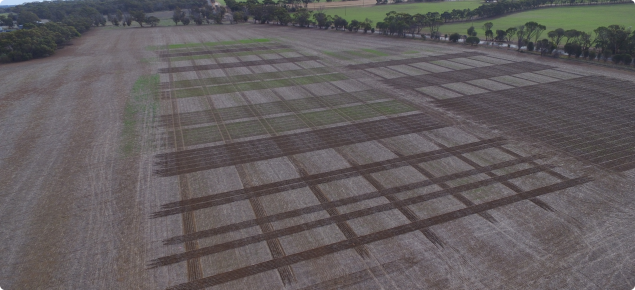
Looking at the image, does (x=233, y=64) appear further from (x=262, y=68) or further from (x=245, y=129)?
(x=245, y=129)

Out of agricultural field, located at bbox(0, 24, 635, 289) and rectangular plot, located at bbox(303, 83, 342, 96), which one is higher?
rectangular plot, located at bbox(303, 83, 342, 96)

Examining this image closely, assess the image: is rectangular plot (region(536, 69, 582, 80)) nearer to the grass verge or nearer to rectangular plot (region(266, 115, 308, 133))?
rectangular plot (region(266, 115, 308, 133))

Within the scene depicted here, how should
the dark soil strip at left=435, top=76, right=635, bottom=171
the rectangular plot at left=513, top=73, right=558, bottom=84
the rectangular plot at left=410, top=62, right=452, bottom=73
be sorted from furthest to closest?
the rectangular plot at left=410, top=62, right=452, bottom=73, the rectangular plot at left=513, top=73, right=558, bottom=84, the dark soil strip at left=435, top=76, right=635, bottom=171

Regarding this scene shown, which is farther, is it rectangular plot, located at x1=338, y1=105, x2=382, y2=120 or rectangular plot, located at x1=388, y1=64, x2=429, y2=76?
rectangular plot, located at x1=388, y1=64, x2=429, y2=76

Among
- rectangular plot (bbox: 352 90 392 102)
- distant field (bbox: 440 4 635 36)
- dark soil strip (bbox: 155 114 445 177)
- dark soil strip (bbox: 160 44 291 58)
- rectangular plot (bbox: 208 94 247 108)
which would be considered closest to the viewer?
dark soil strip (bbox: 155 114 445 177)

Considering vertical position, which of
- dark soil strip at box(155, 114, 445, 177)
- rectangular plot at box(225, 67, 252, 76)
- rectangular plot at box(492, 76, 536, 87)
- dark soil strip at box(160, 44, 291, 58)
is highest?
dark soil strip at box(160, 44, 291, 58)

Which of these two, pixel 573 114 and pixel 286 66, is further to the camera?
pixel 286 66

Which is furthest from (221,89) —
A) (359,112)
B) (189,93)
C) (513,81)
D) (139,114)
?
(513,81)

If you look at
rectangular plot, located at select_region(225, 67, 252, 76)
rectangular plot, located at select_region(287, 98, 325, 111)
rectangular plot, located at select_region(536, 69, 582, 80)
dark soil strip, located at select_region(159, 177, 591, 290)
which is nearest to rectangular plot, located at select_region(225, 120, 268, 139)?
rectangular plot, located at select_region(287, 98, 325, 111)
